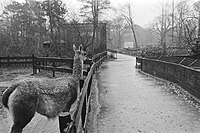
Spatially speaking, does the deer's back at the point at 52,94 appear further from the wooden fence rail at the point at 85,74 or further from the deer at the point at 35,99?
the wooden fence rail at the point at 85,74

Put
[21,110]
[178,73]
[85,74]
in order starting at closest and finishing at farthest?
1. [21,110]
2. [85,74]
3. [178,73]

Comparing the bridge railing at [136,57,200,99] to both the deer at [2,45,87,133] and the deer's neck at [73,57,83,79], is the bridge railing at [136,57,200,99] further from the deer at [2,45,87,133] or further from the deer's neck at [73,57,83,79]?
the deer at [2,45,87,133]

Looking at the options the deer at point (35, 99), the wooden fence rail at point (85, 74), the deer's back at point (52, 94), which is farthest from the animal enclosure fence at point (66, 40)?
the deer at point (35, 99)

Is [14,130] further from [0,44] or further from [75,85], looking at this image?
[0,44]

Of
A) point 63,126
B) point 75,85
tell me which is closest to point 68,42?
point 75,85

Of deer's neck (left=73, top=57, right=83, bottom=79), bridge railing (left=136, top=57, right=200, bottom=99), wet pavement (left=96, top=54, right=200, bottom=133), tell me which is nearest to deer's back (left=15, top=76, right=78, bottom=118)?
deer's neck (left=73, top=57, right=83, bottom=79)

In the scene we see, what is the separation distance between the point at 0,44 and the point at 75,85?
1618cm

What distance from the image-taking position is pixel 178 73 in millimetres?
8828

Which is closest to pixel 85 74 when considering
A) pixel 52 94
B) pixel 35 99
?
pixel 52 94

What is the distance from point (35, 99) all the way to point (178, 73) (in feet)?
24.1

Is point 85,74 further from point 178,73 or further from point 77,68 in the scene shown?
point 178,73

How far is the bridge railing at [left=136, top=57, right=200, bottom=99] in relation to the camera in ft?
22.5

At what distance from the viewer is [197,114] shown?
17.6ft

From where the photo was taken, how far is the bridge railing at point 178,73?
270 inches
